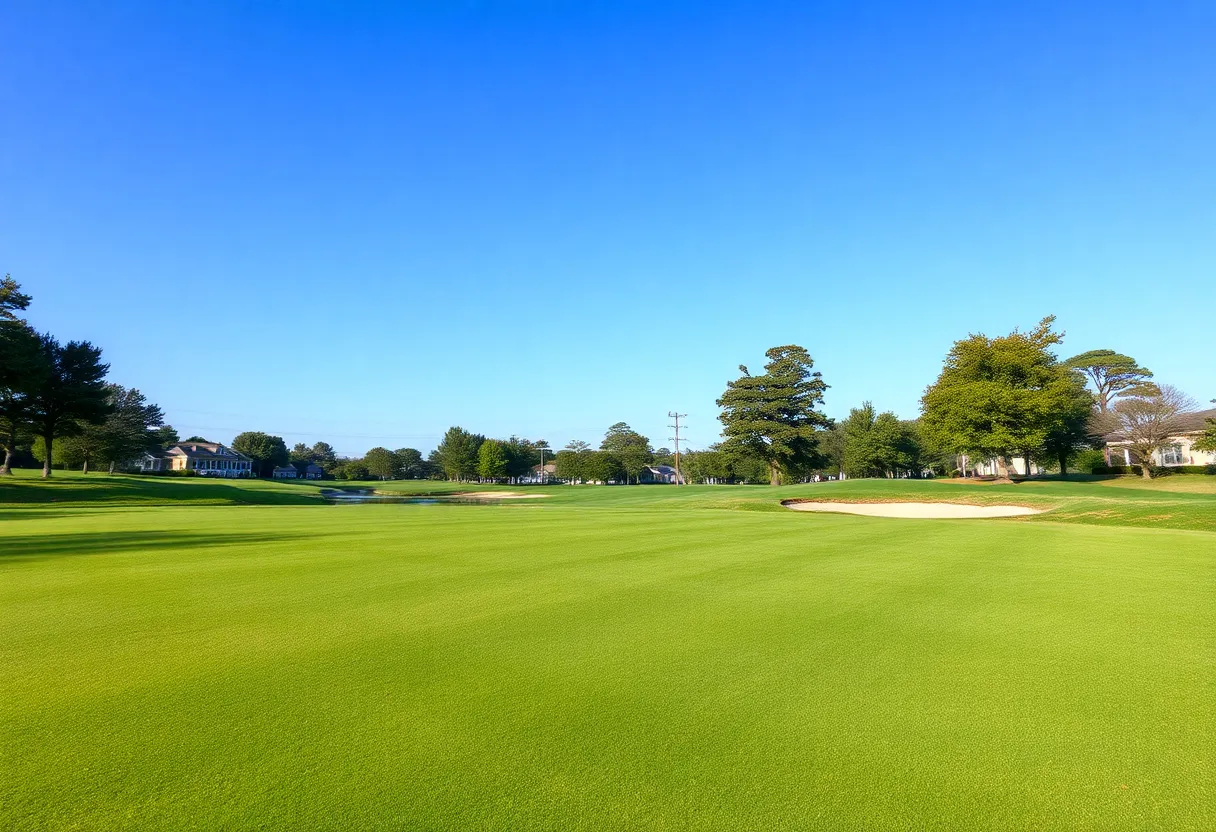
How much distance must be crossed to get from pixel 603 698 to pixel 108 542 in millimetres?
13107

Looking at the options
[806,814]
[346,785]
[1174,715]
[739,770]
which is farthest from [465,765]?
[1174,715]

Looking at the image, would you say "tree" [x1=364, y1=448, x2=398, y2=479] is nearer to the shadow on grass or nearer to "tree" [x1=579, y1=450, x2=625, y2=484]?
"tree" [x1=579, y1=450, x2=625, y2=484]

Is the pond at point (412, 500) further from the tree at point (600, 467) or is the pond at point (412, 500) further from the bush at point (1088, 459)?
the tree at point (600, 467)

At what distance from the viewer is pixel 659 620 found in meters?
6.22

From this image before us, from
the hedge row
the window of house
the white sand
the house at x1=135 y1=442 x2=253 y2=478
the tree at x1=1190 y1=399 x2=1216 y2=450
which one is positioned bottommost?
the white sand

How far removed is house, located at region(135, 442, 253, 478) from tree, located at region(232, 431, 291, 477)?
146cm

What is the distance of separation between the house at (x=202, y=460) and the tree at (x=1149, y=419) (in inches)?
4899

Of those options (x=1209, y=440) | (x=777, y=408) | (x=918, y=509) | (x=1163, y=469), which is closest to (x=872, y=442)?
(x=777, y=408)

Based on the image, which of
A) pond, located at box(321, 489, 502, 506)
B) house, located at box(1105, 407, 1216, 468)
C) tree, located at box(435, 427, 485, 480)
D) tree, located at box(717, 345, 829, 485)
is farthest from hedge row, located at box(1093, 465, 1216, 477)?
tree, located at box(435, 427, 485, 480)

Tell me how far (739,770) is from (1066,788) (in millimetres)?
1546

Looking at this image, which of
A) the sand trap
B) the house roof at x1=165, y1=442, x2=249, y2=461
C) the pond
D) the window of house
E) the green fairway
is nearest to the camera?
the green fairway

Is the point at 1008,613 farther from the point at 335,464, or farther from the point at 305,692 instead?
the point at 335,464

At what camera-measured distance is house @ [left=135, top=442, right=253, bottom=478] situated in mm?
119188

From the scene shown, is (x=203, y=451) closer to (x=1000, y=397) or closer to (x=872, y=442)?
(x=872, y=442)
